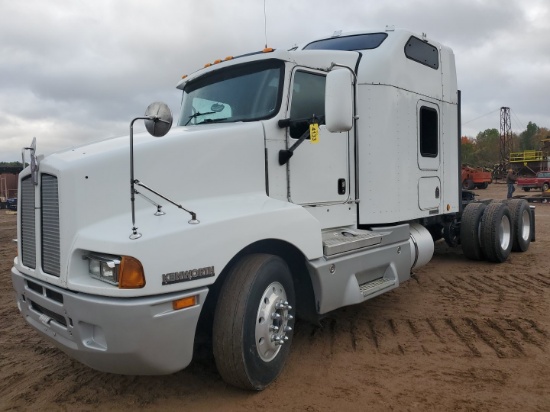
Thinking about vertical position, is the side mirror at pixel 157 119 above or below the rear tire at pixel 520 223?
above

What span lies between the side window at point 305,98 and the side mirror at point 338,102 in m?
0.40

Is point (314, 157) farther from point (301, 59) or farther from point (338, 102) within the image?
point (301, 59)

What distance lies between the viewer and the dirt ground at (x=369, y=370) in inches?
137

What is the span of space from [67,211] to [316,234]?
2.01 m

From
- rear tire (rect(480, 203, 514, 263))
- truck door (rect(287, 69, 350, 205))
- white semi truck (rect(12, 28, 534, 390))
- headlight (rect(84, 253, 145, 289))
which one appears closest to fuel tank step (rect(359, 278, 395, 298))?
white semi truck (rect(12, 28, 534, 390))

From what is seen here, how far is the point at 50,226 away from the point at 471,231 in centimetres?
696

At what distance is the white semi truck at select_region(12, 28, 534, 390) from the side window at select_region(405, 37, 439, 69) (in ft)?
0.15

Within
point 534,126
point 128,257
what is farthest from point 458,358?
point 534,126

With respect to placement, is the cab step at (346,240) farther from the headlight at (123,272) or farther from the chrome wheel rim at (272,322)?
the headlight at (123,272)

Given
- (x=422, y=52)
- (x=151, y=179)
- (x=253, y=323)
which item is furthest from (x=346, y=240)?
(x=422, y=52)

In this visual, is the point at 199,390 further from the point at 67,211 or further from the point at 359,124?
the point at 359,124

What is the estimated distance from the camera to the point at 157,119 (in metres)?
3.04

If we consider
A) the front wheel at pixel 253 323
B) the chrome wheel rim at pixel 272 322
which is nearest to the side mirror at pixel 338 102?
the front wheel at pixel 253 323

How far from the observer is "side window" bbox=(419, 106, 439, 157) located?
6.18 meters
